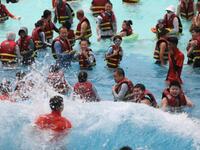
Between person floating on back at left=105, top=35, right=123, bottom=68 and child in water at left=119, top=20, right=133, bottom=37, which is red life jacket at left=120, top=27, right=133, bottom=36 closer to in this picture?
child in water at left=119, top=20, right=133, bottom=37

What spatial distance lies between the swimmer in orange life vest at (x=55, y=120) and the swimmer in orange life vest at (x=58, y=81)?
296 cm

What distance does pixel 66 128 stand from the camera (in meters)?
9.12

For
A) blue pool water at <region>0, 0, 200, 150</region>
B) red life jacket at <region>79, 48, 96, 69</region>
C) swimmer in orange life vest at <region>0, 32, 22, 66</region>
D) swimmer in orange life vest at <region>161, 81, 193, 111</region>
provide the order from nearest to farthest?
blue pool water at <region>0, 0, 200, 150</region>
swimmer in orange life vest at <region>161, 81, 193, 111</region>
red life jacket at <region>79, 48, 96, 69</region>
swimmer in orange life vest at <region>0, 32, 22, 66</region>

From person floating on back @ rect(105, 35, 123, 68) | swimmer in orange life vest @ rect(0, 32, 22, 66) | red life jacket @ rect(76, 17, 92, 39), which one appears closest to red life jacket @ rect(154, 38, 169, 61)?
person floating on back @ rect(105, 35, 123, 68)

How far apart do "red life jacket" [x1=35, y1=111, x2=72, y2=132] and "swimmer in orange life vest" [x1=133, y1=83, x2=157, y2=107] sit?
206 cm

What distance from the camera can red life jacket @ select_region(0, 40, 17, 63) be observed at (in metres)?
13.5

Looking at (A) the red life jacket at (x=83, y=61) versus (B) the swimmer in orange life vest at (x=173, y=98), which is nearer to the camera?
(B) the swimmer in orange life vest at (x=173, y=98)

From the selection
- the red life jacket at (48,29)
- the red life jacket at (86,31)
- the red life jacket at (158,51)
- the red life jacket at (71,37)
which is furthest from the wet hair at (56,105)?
the red life jacket at (48,29)

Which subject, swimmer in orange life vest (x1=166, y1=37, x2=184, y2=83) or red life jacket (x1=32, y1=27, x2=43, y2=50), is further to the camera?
red life jacket (x1=32, y1=27, x2=43, y2=50)

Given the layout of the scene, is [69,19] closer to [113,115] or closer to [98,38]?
[98,38]

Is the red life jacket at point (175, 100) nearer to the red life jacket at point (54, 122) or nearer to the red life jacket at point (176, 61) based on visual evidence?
the red life jacket at point (176, 61)

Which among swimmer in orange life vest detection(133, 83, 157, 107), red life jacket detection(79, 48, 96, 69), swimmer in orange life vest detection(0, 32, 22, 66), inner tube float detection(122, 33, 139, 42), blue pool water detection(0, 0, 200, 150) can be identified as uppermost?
inner tube float detection(122, 33, 139, 42)

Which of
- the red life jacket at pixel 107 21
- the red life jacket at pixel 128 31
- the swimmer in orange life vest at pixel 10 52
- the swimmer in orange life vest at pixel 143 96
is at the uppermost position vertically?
the red life jacket at pixel 107 21

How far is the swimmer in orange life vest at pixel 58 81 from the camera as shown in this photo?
476 inches
